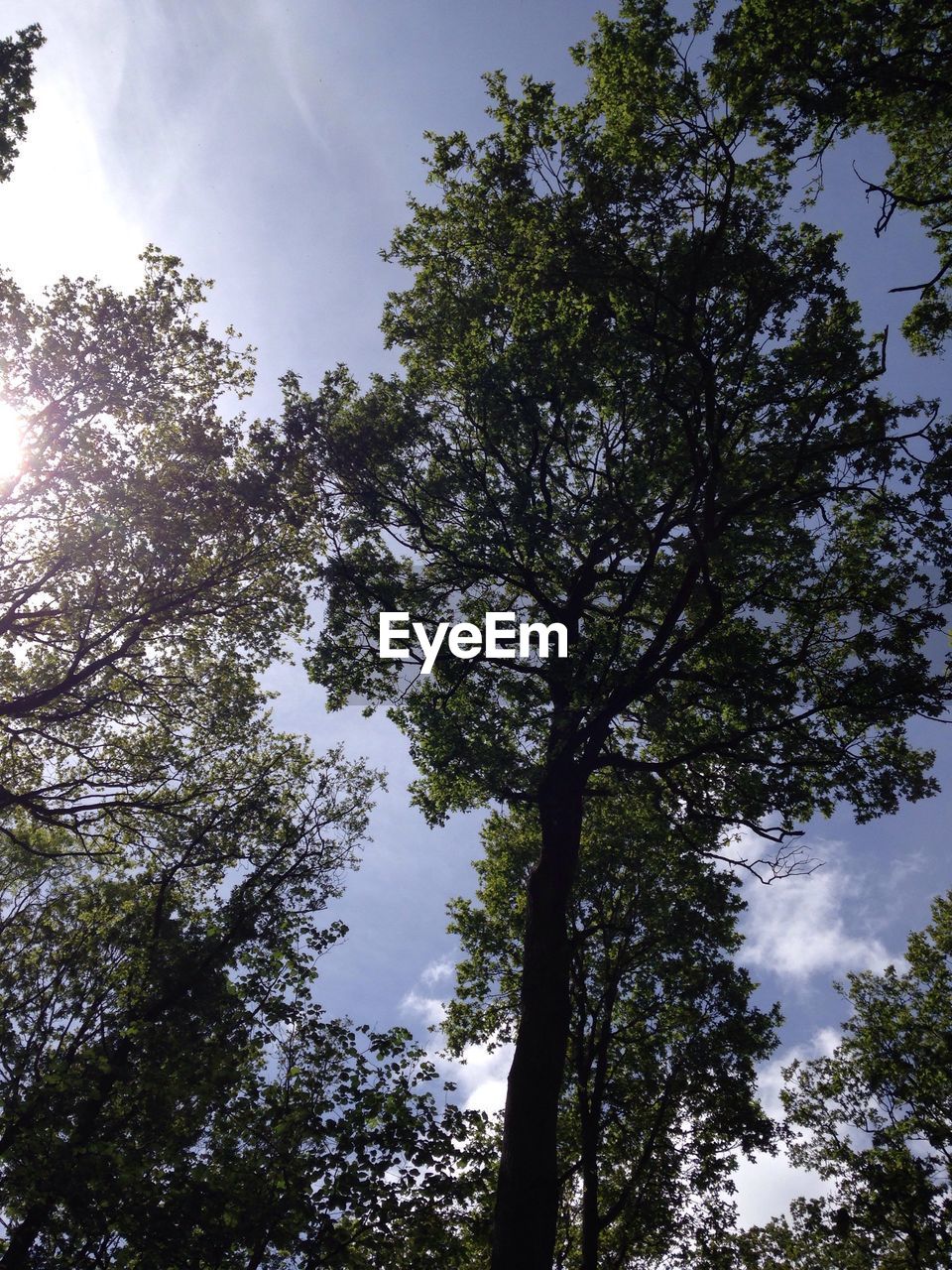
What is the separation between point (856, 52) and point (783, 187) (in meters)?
2.38

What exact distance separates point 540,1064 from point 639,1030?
12404 millimetres

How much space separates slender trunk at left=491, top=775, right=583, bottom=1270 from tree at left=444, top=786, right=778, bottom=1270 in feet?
18.2

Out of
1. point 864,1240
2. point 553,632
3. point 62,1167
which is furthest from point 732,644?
point 864,1240

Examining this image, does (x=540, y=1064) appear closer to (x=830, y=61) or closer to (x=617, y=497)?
(x=617, y=497)

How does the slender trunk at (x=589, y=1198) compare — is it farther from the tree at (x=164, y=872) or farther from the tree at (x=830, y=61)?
the tree at (x=830, y=61)

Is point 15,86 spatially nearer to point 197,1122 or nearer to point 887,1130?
point 197,1122

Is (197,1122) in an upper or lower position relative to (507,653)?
lower

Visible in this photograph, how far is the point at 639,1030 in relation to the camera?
20.1 m

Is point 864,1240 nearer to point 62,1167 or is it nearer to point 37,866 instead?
point 62,1167

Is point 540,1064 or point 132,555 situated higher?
point 132,555

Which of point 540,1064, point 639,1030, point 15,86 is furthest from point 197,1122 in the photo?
point 15,86

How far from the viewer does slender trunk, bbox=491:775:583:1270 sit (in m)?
8.34

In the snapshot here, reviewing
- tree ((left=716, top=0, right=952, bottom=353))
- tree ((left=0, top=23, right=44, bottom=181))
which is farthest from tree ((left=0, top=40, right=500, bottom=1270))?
tree ((left=716, top=0, right=952, bottom=353))

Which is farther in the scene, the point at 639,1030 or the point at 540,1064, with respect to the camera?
the point at 639,1030
